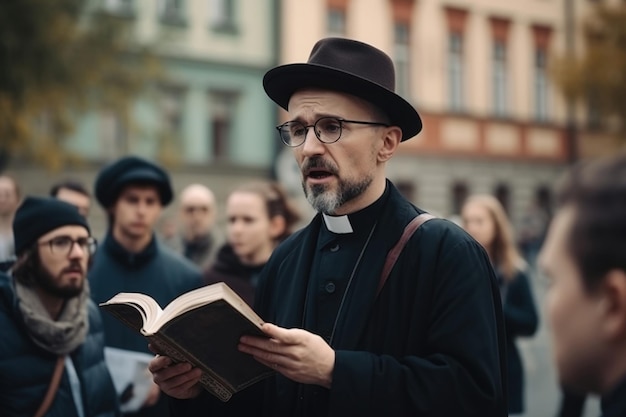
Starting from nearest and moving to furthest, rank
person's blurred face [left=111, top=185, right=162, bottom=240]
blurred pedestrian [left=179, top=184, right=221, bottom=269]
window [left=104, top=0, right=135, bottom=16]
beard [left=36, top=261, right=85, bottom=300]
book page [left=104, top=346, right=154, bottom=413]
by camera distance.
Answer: beard [left=36, top=261, right=85, bottom=300] → book page [left=104, top=346, right=154, bottom=413] → person's blurred face [left=111, top=185, right=162, bottom=240] → blurred pedestrian [left=179, top=184, right=221, bottom=269] → window [left=104, top=0, right=135, bottom=16]

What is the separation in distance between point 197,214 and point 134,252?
3.24 m

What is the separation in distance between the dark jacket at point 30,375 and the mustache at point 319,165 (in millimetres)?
1632

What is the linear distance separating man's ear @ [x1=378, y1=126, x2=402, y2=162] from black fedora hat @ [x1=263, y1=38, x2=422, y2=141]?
21 mm

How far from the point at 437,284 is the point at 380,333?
0.22m

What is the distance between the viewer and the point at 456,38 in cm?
3462

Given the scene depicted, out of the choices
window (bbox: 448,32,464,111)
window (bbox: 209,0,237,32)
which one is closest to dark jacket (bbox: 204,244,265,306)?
window (bbox: 209,0,237,32)

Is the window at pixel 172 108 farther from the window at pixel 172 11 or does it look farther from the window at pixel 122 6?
the window at pixel 122 6

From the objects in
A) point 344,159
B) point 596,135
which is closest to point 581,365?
point 344,159

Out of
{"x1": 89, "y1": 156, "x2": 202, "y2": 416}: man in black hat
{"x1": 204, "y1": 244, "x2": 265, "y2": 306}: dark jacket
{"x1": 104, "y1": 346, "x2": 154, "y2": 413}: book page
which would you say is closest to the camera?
{"x1": 104, "y1": 346, "x2": 154, "y2": 413}: book page

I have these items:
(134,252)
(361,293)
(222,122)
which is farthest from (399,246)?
(222,122)

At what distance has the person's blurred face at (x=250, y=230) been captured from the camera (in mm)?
6531

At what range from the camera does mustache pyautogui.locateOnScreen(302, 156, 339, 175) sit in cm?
346

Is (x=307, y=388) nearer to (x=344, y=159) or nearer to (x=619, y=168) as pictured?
(x=344, y=159)

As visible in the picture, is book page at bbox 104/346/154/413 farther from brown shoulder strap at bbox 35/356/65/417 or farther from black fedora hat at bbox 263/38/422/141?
black fedora hat at bbox 263/38/422/141
